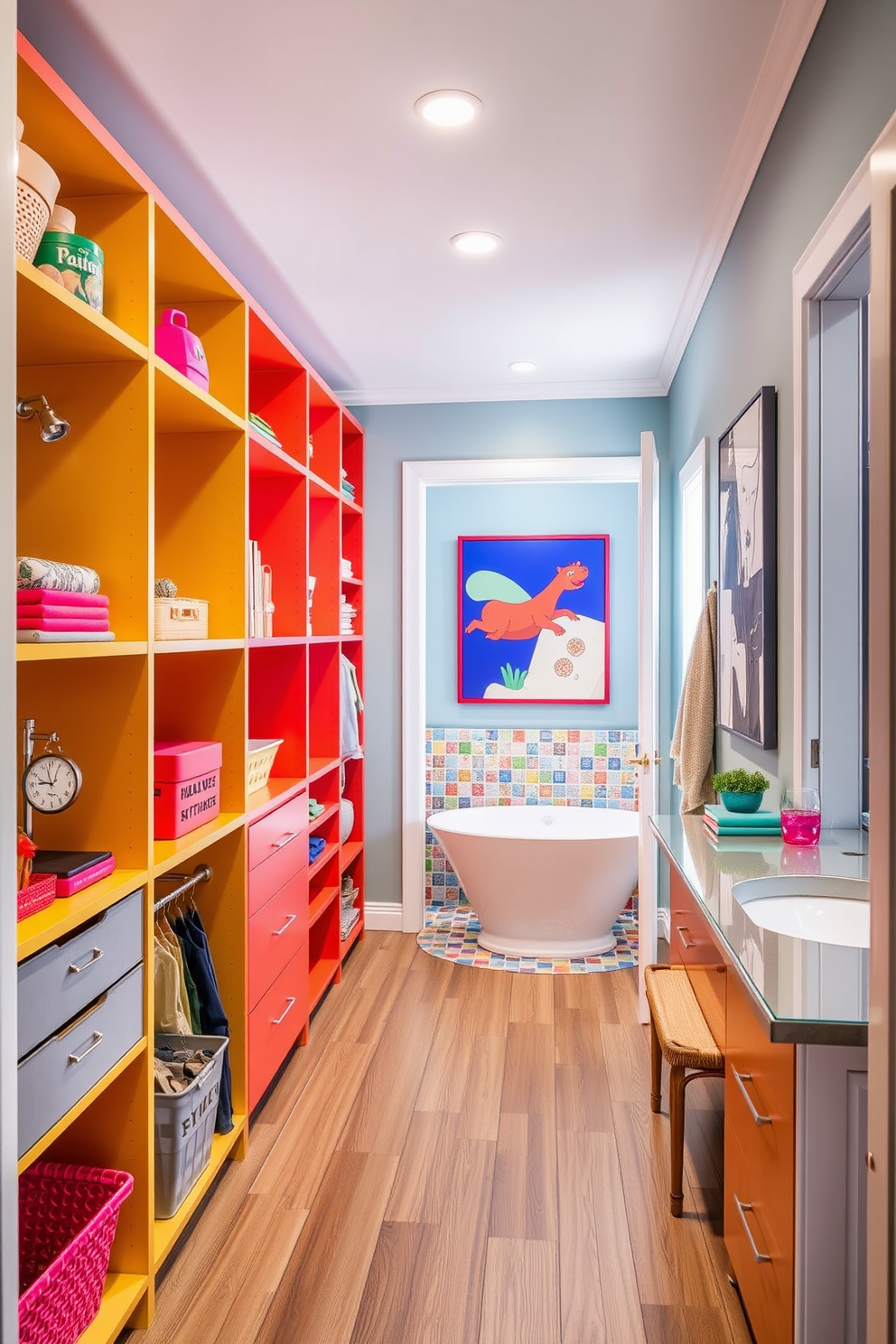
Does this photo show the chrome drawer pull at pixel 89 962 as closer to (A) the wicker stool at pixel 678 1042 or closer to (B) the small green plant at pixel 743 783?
(A) the wicker stool at pixel 678 1042

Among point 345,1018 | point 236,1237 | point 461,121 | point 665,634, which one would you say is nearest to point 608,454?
point 665,634

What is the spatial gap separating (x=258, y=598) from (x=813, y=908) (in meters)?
1.77

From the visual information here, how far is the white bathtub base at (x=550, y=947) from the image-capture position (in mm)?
4078

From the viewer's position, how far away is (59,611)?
5.26 ft

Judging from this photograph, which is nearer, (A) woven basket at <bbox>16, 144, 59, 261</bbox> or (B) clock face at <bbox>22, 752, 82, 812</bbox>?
(A) woven basket at <bbox>16, 144, 59, 261</bbox>

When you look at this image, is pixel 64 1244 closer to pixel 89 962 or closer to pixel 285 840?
pixel 89 962

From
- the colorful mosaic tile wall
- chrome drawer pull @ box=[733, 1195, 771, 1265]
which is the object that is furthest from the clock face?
the colorful mosaic tile wall

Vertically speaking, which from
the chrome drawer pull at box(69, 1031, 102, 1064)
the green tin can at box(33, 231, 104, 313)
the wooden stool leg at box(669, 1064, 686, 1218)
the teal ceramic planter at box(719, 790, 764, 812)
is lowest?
the wooden stool leg at box(669, 1064, 686, 1218)

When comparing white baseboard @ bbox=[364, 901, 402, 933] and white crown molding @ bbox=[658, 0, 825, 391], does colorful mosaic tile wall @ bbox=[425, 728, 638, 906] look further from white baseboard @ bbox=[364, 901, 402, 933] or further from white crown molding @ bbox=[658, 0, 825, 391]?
white crown molding @ bbox=[658, 0, 825, 391]

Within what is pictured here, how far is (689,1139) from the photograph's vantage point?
100 inches

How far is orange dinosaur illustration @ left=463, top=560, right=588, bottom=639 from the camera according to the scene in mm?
5035

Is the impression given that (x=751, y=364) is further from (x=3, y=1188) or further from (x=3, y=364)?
(x=3, y=1188)

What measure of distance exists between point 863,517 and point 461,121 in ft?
4.22

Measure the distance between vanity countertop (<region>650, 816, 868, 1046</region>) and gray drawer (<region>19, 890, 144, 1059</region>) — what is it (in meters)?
1.06
